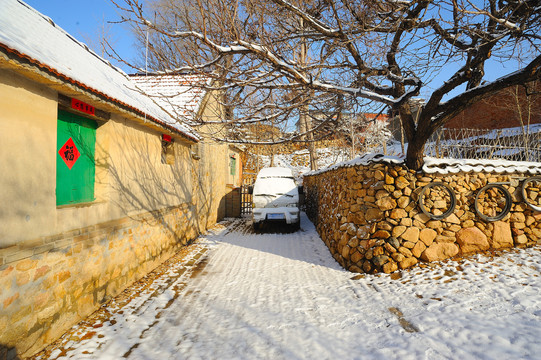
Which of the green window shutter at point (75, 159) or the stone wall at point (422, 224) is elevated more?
the green window shutter at point (75, 159)

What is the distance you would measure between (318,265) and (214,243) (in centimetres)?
347

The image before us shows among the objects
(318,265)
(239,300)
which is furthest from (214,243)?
(239,300)

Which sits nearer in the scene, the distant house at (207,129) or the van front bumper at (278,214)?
the distant house at (207,129)

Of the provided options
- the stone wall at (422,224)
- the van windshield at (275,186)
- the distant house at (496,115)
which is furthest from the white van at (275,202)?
the distant house at (496,115)

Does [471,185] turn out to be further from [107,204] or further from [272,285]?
[107,204]

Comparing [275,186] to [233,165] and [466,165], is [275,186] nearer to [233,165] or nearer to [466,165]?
[466,165]

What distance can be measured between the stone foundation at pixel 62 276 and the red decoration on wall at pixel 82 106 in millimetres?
1627

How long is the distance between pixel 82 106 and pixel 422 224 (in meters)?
5.64

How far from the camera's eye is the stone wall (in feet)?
14.5

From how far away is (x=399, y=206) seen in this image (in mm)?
4461

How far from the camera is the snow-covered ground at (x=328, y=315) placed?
250 centimetres

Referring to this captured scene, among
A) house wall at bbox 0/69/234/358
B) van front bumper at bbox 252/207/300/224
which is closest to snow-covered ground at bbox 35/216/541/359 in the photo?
house wall at bbox 0/69/234/358

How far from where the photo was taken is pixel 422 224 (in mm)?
4457

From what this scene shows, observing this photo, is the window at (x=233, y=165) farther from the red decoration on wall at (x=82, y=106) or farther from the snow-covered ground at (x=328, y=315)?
the red decoration on wall at (x=82, y=106)
